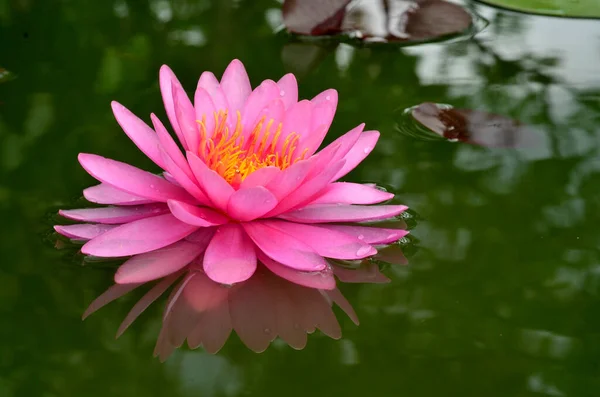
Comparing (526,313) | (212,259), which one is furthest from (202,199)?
(526,313)

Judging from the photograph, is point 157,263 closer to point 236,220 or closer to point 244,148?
point 236,220

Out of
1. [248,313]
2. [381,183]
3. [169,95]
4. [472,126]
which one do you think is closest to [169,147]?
[169,95]

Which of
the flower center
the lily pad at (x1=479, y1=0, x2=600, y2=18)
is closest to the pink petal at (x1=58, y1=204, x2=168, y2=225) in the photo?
the flower center

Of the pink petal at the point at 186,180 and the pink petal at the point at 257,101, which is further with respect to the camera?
the pink petal at the point at 257,101

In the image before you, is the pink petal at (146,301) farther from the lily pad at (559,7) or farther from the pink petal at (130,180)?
the lily pad at (559,7)

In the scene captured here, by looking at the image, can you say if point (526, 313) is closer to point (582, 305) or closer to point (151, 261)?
point (582, 305)

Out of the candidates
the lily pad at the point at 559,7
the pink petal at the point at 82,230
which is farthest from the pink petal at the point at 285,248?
the lily pad at the point at 559,7
